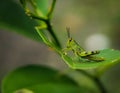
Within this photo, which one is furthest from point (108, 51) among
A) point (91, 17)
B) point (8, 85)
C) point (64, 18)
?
point (64, 18)

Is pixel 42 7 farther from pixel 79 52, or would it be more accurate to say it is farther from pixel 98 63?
pixel 98 63

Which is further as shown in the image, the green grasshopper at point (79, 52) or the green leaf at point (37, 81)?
the green leaf at point (37, 81)

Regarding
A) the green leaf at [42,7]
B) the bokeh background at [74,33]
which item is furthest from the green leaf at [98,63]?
the bokeh background at [74,33]

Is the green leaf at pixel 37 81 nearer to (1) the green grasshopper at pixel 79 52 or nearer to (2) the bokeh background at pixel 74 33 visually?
(1) the green grasshopper at pixel 79 52

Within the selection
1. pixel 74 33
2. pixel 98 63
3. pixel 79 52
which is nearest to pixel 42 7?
pixel 79 52

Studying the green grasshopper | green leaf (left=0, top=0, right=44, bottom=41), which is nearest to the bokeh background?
green leaf (left=0, top=0, right=44, bottom=41)
